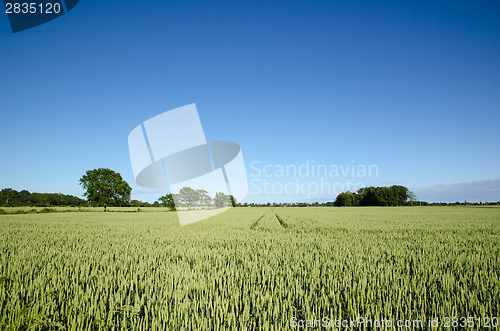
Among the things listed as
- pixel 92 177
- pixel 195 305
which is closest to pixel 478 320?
pixel 195 305

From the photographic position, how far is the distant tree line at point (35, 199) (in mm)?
88762

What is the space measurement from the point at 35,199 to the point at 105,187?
7463 cm

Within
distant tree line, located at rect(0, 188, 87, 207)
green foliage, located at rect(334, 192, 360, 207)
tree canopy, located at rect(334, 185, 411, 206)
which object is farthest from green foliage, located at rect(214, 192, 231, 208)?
green foliage, located at rect(334, 192, 360, 207)

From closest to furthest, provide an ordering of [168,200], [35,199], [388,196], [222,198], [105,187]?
1. [222,198]
2. [105,187]
3. [168,200]
4. [35,199]
5. [388,196]

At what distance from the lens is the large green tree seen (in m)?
49.2

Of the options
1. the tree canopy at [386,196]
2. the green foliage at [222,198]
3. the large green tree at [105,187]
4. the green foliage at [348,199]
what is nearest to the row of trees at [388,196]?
the tree canopy at [386,196]

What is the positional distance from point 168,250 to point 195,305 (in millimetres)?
4304

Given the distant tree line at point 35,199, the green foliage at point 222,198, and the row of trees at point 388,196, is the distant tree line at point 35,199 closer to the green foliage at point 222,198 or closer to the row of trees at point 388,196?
the green foliage at point 222,198

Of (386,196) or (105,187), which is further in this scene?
(386,196)

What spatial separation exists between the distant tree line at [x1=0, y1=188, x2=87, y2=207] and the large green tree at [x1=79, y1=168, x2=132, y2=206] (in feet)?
144

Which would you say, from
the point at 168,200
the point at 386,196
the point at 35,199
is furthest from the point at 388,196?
the point at 35,199

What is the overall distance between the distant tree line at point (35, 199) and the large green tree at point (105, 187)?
44.0 m

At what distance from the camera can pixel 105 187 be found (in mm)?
49875

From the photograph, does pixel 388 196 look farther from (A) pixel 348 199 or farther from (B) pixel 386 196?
(A) pixel 348 199
